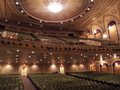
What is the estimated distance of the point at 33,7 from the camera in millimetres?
11797

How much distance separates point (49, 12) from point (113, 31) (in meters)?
9.53

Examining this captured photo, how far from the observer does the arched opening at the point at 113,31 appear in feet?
47.9

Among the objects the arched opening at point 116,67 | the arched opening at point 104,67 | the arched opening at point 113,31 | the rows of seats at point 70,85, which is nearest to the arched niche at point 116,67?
the arched opening at point 116,67

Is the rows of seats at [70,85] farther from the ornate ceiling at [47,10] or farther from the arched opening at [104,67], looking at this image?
the arched opening at [104,67]

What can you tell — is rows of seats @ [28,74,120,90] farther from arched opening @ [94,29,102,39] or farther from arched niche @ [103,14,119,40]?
arched opening @ [94,29,102,39]

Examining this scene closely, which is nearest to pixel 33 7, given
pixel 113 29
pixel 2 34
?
pixel 2 34

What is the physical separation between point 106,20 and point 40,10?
978cm

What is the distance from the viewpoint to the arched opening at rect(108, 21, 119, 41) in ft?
47.9

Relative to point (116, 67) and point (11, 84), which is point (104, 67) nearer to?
point (116, 67)

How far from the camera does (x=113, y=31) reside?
49.2 feet

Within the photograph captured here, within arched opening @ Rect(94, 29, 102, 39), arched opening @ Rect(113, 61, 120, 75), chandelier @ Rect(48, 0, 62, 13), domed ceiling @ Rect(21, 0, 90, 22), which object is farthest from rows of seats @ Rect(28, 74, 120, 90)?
arched opening @ Rect(94, 29, 102, 39)

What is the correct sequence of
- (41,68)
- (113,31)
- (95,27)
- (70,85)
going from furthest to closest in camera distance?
1. (95,27)
2. (41,68)
3. (113,31)
4. (70,85)

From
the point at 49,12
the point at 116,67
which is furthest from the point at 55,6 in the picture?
the point at 116,67

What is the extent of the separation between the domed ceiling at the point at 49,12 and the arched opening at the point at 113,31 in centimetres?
545
